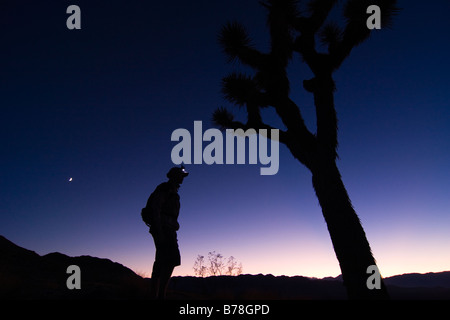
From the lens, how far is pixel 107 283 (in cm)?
878

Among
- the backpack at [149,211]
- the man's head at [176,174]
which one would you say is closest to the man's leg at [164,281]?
the backpack at [149,211]

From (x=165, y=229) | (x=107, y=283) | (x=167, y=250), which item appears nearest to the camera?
(x=167, y=250)

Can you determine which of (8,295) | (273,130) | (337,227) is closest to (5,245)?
(8,295)

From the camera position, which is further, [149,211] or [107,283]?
[107,283]

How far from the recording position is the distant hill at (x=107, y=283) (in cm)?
502

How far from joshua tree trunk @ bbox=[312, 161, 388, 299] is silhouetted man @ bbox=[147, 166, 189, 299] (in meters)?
2.57

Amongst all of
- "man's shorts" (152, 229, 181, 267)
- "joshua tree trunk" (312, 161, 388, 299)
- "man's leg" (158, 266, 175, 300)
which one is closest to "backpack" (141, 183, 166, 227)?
"man's shorts" (152, 229, 181, 267)

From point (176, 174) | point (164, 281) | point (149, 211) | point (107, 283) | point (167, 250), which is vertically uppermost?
point (176, 174)

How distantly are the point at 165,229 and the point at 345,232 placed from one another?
2910mm

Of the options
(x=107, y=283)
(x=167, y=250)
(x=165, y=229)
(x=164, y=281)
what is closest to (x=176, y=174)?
(x=165, y=229)

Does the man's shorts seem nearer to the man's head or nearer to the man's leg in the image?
the man's leg

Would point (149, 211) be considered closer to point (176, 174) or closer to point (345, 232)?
point (176, 174)

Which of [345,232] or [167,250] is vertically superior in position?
[345,232]

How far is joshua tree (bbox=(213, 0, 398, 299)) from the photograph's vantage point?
4.33 m
